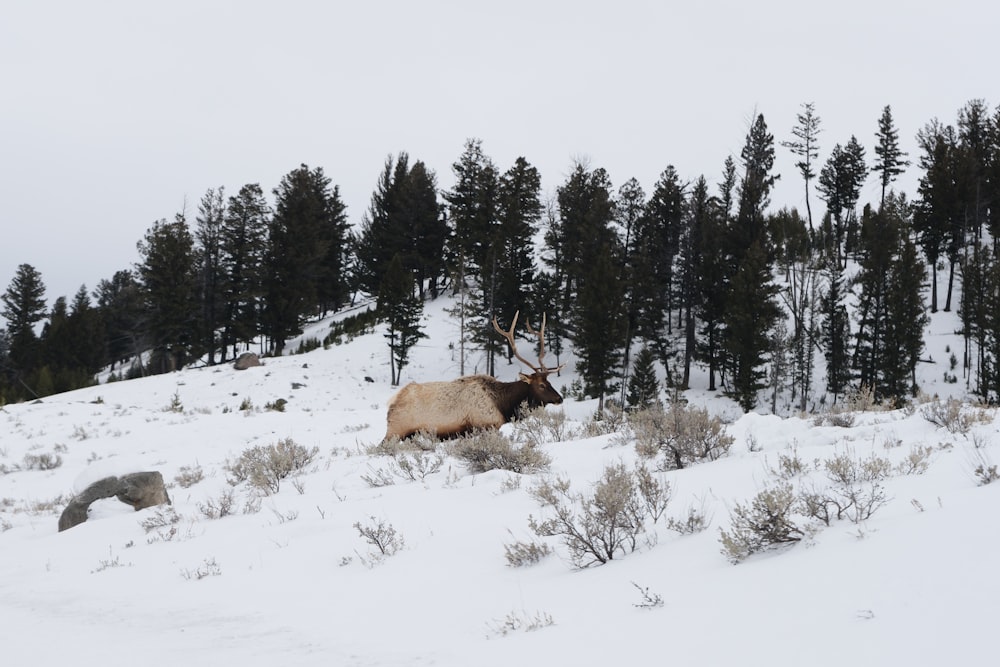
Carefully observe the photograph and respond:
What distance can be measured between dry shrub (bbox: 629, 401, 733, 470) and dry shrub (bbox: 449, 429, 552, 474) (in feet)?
3.34

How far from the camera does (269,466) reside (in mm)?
6922

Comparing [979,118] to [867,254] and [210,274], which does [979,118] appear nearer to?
[867,254]

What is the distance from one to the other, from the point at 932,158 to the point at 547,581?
56526mm

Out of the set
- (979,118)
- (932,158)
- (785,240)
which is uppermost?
(979,118)

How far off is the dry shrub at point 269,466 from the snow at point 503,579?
18 centimetres

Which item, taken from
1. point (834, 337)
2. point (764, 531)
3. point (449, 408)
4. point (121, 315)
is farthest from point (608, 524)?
point (121, 315)

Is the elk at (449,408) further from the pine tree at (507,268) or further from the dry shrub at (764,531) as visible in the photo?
the pine tree at (507,268)

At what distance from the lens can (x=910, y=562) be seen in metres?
2.10

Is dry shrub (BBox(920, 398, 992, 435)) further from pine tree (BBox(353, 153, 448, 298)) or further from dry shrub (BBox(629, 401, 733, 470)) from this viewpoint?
pine tree (BBox(353, 153, 448, 298))

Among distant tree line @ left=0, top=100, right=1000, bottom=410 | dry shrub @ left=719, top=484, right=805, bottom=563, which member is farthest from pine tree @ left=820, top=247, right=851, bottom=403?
dry shrub @ left=719, top=484, right=805, bottom=563

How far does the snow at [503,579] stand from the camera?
191cm

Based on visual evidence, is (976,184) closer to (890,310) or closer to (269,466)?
(890,310)

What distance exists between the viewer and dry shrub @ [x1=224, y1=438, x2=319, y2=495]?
6.55 metres

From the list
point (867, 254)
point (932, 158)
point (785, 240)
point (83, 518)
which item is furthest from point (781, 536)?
point (932, 158)
